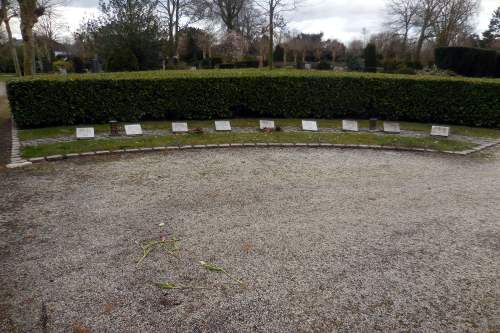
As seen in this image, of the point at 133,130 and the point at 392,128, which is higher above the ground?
the point at 133,130

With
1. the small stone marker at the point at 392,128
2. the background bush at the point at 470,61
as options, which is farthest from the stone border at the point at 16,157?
the background bush at the point at 470,61

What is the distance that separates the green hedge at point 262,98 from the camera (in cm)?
1035

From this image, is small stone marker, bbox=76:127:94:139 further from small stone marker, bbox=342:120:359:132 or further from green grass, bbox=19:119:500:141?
small stone marker, bbox=342:120:359:132

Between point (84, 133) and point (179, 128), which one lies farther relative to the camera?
point (179, 128)

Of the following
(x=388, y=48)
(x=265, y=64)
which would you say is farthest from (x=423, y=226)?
(x=388, y=48)

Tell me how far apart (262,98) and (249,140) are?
10.0 ft

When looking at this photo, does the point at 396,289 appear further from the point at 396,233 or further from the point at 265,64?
the point at 265,64

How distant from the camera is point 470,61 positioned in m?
20.5

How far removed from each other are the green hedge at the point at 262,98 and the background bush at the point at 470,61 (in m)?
10.0

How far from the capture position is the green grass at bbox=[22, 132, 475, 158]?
8.38 meters

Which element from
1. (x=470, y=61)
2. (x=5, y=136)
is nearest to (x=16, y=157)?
(x=5, y=136)

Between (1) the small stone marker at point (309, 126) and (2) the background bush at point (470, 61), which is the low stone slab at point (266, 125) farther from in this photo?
(2) the background bush at point (470, 61)

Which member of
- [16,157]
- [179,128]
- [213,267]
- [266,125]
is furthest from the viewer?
[266,125]

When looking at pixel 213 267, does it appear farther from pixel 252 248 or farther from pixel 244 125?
pixel 244 125
